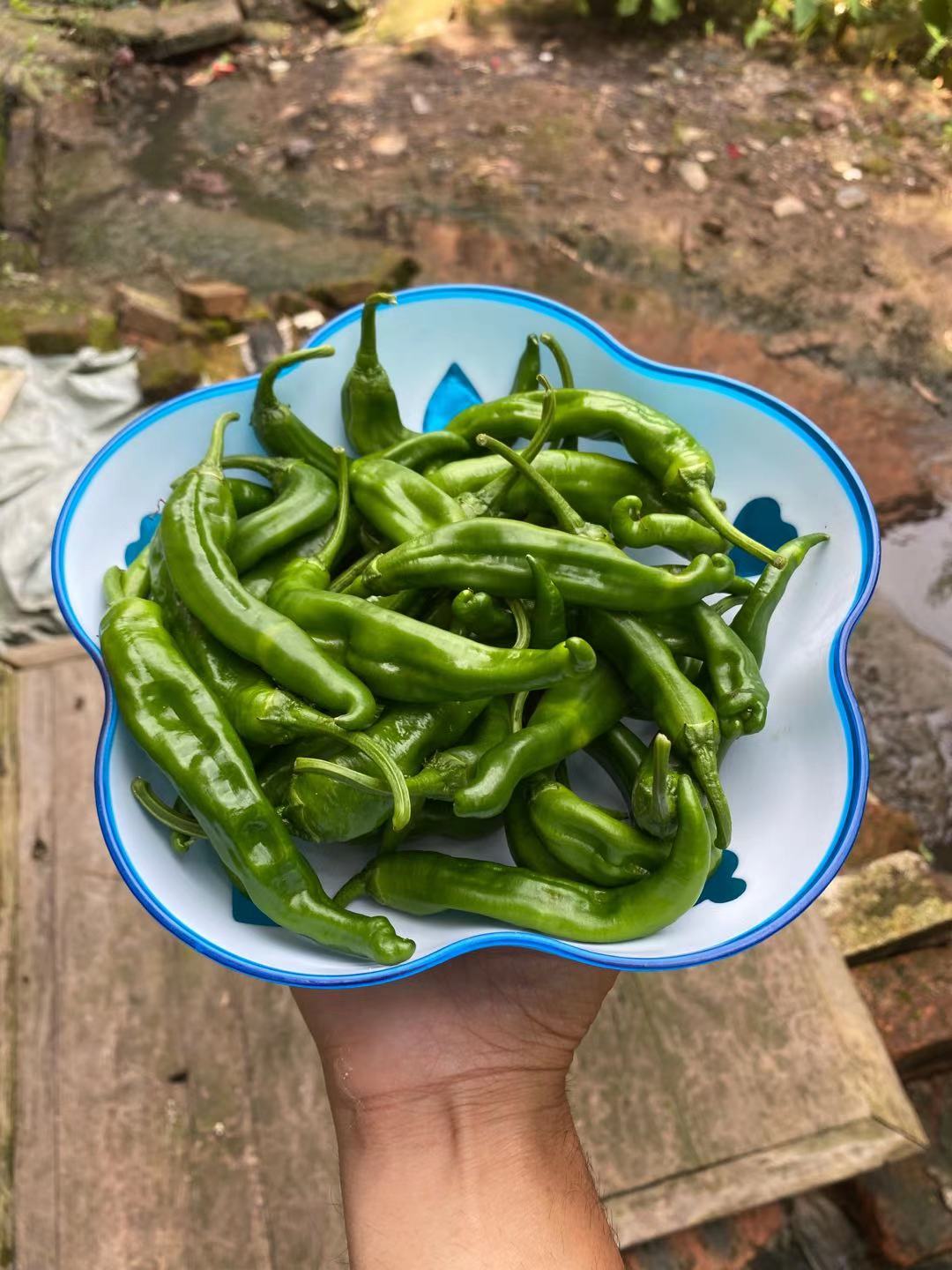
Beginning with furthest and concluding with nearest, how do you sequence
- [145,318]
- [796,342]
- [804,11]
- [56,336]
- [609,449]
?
1. [804,11]
2. [796,342]
3. [145,318]
4. [56,336]
5. [609,449]

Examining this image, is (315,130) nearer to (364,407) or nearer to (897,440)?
(897,440)

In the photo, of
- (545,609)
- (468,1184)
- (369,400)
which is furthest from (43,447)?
(468,1184)

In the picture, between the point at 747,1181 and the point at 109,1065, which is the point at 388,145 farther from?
the point at 747,1181

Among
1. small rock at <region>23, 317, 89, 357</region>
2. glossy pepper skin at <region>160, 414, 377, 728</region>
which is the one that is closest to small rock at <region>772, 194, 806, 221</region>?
small rock at <region>23, 317, 89, 357</region>

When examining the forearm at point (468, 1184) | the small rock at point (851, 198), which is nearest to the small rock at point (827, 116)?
the small rock at point (851, 198)

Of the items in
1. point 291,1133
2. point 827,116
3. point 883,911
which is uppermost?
point 827,116

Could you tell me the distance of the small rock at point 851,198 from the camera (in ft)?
19.2

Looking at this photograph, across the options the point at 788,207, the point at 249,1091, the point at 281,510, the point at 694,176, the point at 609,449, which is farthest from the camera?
the point at 694,176

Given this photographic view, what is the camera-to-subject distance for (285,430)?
2.30 metres

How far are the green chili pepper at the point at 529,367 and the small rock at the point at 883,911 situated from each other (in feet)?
7.16

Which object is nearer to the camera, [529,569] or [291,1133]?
[529,569]

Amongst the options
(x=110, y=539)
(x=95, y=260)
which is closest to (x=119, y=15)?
(x=95, y=260)

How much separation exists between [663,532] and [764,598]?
10.2 inches

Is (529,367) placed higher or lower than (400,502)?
higher
